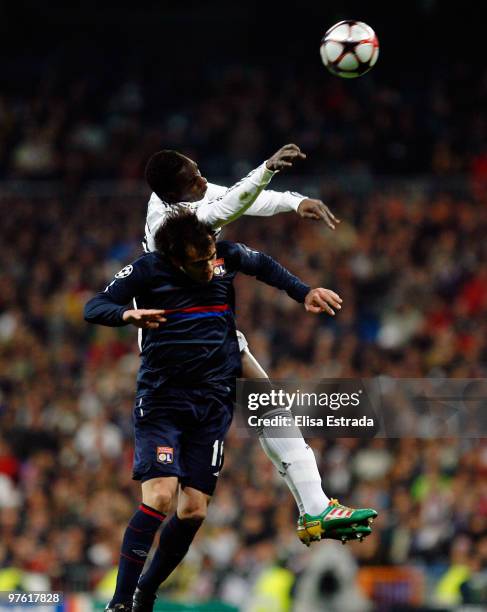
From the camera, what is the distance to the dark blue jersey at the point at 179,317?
21.9ft

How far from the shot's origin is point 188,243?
21.5 ft

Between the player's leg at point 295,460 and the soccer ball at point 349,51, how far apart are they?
195cm

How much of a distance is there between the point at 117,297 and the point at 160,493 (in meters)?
1.04

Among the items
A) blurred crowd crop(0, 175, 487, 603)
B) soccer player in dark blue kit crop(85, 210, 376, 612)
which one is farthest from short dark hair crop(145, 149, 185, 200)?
blurred crowd crop(0, 175, 487, 603)

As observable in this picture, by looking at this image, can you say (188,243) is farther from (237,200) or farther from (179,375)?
(179,375)

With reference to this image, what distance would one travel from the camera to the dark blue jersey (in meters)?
6.69

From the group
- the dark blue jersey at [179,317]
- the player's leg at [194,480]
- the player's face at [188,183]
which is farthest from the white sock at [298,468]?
the player's face at [188,183]

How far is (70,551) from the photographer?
13062 mm

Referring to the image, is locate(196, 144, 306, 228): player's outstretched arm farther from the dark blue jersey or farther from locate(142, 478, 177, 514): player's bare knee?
locate(142, 478, 177, 514): player's bare knee

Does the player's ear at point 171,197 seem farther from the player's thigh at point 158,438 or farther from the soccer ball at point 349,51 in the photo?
the soccer ball at point 349,51

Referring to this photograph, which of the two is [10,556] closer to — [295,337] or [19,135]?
[295,337]

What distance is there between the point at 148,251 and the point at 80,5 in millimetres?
16457

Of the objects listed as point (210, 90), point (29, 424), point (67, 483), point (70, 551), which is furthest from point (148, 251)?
point (210, 90)

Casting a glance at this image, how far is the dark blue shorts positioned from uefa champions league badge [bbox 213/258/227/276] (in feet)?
2.06
